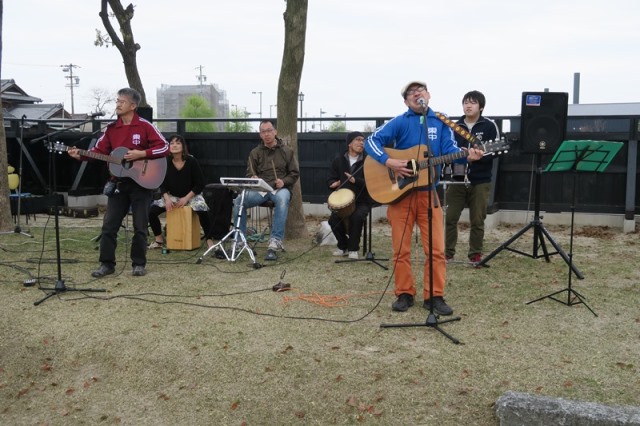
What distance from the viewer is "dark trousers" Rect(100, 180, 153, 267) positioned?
6.64 meters

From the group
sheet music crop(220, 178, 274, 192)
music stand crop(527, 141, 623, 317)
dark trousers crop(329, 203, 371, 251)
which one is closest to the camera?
music stand crop(527, 141, 623, 317)

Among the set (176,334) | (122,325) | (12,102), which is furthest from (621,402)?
(12,102)

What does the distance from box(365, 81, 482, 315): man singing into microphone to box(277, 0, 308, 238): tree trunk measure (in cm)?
356

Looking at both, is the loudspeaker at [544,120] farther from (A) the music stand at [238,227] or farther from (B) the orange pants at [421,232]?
(A) the music stand at [238,227]

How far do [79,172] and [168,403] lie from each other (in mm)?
9919

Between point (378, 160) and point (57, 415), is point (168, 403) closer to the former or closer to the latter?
point (57, 415)

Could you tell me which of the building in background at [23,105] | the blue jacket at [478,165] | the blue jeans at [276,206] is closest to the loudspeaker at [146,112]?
the blue jeans at [276,206]

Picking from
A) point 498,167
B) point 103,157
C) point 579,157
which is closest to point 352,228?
point 579,157

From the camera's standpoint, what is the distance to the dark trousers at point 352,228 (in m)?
7.52

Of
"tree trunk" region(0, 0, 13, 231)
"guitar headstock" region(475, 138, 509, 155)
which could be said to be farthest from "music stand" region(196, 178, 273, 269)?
"tree trunk" region(0, 0, 13, 231)

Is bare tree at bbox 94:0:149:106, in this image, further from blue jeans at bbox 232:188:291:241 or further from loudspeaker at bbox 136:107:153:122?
blue jeans at bbox 232:188:291:241

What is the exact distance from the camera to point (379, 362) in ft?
13.5

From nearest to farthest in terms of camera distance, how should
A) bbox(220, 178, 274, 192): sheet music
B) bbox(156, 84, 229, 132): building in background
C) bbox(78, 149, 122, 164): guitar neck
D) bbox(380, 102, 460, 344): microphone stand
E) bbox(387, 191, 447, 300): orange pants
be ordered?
bbox(380, 102, 460, 344): microphone stand < bbox(387, 191, 447, 300): orange pants < bbox(78, 149, 122, 164): guitar neck < bbox(220, 178, 274, 192): sheet music < bbox(156, 84, 229, 132): building in background

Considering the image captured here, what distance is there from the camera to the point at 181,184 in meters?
8.10
